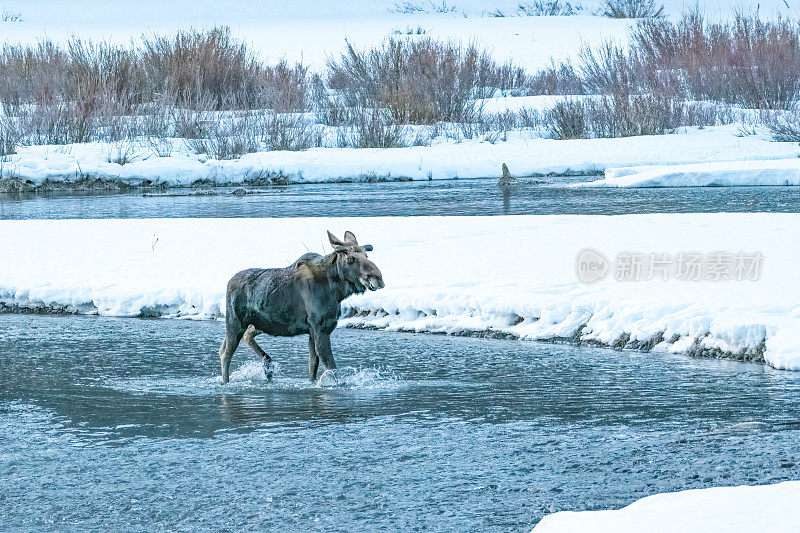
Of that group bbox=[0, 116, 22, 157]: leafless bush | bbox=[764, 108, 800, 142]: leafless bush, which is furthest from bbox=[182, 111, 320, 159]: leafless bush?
bbox=[764, 108, 800, 142]: leafless bush

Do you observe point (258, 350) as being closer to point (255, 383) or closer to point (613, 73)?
point (255, 383)

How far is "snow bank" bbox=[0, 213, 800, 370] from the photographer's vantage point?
8602 millimetres

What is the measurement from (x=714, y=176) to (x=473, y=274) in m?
11.0

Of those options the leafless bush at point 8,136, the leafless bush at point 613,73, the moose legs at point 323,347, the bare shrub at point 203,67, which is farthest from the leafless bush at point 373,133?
the moose legs at point 323,347

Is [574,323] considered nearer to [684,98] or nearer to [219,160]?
[219,160]

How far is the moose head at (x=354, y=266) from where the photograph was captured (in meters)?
6.82

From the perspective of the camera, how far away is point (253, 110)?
3023 centimetres

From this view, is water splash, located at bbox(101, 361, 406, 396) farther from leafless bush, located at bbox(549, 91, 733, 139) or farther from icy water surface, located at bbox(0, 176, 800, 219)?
leafless bush, located at bbox(549, 91, 733, 139)

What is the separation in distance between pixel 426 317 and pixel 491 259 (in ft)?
6.91

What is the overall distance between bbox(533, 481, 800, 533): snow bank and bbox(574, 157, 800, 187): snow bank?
53.5 ft

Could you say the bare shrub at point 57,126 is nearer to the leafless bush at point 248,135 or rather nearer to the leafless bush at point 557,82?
the leafless bush at point 248,135

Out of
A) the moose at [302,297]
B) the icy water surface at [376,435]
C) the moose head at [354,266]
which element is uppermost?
the moose head at [354,266]

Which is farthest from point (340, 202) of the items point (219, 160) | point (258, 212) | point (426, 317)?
point (426, 317)

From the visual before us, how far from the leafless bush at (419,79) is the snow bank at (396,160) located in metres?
3.91
